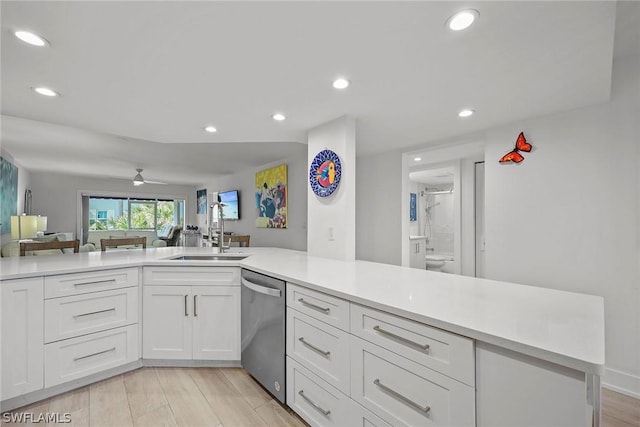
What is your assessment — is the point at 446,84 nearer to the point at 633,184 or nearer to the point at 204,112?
the point at 633,184

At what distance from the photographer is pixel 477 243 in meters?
3.57

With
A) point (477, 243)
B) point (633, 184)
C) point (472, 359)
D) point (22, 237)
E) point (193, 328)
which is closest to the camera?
point (472, 359)

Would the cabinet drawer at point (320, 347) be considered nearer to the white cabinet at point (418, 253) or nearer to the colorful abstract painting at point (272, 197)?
the colorful abstract painting at point (272, 197)

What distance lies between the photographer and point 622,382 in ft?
6.54

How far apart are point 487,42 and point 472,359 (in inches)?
55.4

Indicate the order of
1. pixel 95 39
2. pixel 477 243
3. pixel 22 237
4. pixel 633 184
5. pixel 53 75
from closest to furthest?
pixel 95 39 → pixel 53 75 → pixel 633 184 → pixel 477 243 → pixel 22 237

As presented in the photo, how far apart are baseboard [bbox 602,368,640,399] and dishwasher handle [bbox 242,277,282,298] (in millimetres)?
2298

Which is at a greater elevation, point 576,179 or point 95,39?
point 95,39

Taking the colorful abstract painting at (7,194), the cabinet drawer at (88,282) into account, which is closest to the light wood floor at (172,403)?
the cabinet drawer at (88,282)

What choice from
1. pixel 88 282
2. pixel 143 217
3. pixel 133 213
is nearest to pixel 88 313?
pixel 88 282

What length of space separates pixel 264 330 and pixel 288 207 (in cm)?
312

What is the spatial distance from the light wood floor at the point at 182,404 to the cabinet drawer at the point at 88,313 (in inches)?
16.0

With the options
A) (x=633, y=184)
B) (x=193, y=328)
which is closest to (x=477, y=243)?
(x=633, y=184)

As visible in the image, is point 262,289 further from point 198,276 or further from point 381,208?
point 381,208
